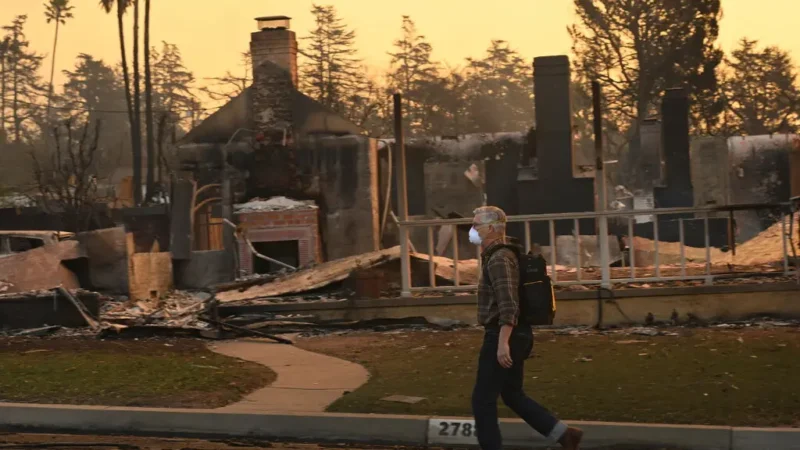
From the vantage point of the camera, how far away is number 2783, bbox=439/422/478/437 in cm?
765

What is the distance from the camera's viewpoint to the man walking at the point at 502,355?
6.40 metres

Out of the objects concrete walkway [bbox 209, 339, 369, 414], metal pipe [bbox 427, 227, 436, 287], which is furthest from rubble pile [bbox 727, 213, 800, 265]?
concrete walkway [bbox 209, 339, 369, 414]

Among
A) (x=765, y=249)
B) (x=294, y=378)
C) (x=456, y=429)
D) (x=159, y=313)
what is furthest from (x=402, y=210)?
(x=456, y=429)

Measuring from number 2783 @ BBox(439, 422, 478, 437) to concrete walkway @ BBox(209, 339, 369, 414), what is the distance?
113cm

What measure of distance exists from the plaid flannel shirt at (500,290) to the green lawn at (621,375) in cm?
167

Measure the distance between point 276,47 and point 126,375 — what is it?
13992mm

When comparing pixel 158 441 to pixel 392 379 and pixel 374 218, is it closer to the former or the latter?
pixel 392 379

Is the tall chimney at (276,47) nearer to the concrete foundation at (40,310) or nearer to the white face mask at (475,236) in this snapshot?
the concrete foundation at (40,310)

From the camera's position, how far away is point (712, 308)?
504 inches

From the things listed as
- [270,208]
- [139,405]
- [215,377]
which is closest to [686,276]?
[215,377]

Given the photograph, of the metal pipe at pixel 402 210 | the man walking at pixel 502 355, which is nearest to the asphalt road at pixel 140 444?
the man walking at pixel 502 355

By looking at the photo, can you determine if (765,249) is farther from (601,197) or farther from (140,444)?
(140,444)

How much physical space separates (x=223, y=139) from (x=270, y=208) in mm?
2149

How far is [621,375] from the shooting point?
368 inches
